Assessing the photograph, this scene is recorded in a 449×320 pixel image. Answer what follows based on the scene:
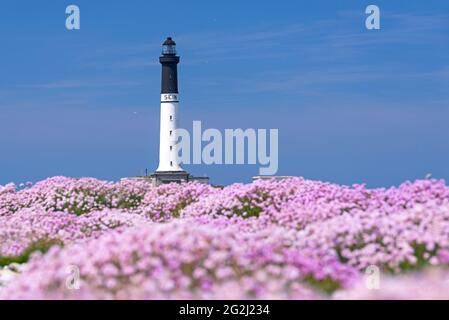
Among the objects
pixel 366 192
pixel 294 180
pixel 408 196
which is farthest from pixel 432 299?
pixel 294 180

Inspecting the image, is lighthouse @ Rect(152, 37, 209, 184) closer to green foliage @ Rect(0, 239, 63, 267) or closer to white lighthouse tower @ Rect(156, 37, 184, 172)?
white lighthouse tower @ Rect(156, 37, 184, 172)

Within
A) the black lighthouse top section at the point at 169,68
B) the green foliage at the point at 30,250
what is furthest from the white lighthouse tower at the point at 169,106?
the green foliage at the point at 30,250

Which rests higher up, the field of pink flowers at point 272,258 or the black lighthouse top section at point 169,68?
the black lighthouse top section at point 169,68

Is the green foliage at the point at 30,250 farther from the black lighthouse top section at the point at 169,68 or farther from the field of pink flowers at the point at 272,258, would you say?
the black lighthouse top section at the point at 169,68

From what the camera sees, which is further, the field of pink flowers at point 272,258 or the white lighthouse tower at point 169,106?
the white lighthouse tower at point 169,106

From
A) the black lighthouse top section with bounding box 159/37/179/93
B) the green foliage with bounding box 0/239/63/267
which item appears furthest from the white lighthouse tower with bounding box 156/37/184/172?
the green foliage with bounding box 0/239/63/267

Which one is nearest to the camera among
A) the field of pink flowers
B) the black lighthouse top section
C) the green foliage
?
the field of pink flowers

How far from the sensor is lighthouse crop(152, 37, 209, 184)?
7088cm

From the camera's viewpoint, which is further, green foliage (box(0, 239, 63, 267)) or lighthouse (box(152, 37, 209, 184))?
lighthouse (box(152, 37, 209, 184))

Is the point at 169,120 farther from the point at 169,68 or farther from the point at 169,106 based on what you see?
the point at 169,68

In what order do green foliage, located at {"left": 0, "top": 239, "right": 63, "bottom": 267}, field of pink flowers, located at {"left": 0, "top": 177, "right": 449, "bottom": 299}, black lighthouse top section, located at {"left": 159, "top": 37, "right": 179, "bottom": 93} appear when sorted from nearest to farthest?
field of pink flowers, located at {"left": 0, "top": 177, "right": 449, "bottom": 299} < green foliage, located at {"left": 0, "top": 239, "right": 63, "bottom": 267} < black lighthouse top section, located at {"left": 159, "top": 37, "right": 179, "bottom": 93}

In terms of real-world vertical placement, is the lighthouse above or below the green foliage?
above

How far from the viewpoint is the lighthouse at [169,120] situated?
70.9m

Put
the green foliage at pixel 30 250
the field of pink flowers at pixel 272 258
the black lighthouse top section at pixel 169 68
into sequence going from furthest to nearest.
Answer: the black lighthouse top section at pixel 169 68 → the green foliage at pixel 30 250 → the field of pink flowers at pixel 272 258
